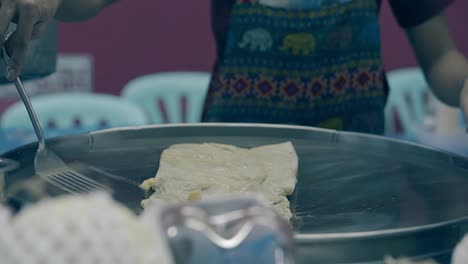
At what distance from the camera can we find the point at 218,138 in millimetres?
1224

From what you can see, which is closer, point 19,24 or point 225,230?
point 225,230

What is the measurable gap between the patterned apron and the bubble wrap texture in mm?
1237

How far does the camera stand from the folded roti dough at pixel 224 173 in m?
0.85

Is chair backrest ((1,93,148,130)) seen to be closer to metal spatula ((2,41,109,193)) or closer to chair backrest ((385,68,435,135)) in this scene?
chair backrest ((385,68,435,135))

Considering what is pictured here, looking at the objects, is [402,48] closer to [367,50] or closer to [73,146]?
[367,50]

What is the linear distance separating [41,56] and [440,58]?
1.00 m

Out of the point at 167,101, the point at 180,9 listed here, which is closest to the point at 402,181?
the point at 167,101

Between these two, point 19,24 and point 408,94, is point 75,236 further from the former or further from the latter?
point 408,94

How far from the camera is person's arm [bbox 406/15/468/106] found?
60.5 inches

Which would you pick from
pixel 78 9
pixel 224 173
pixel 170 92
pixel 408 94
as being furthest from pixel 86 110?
pixel 224 173

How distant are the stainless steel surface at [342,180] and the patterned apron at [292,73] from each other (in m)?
0.35

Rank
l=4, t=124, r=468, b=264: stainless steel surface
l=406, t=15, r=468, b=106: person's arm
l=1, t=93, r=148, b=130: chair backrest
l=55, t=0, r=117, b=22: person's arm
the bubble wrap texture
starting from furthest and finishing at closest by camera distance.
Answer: l=1, t=93, r=148, b=130: chair backrest < l=406, t=15, r=468, b=106: person's arm < l=55, t=0, r=117, b=22: person's arm < l=4, t=124, r=468, b=264: stainless steel surface < the bubble wrap texture

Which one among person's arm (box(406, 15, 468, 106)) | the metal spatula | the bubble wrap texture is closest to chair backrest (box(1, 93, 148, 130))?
person's arm (box(406, 15, 468, 106))

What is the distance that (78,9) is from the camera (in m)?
1.45
